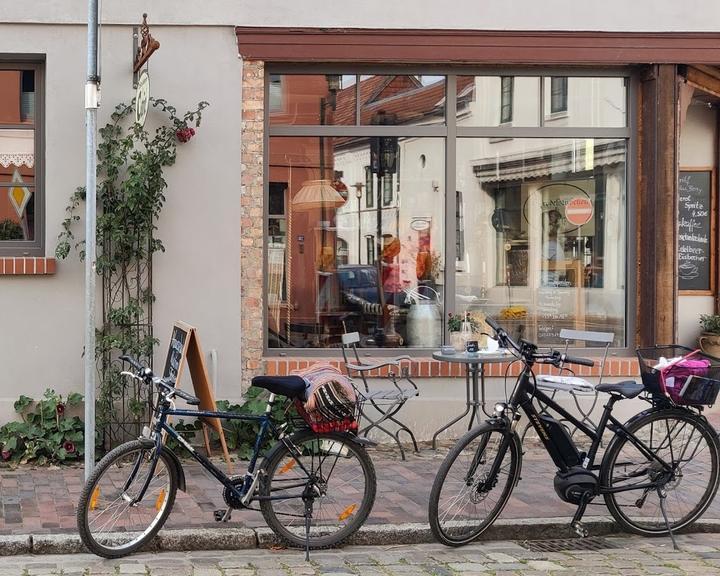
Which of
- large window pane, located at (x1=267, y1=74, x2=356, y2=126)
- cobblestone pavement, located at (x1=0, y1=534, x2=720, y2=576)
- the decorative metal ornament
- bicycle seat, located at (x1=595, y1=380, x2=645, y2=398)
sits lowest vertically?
cobblestone pavement, located at (x1=0, y1=534, x2=720, y2=576)

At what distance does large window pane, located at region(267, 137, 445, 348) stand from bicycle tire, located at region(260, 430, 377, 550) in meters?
2.97

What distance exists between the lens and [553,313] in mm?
9047

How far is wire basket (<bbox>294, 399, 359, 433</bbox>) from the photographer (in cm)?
553

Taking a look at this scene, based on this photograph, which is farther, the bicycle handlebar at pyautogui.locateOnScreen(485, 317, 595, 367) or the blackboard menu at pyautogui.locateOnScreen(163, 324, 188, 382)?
the blackboard menu at pyautogui.locateOnScreen(163, 324, 188, 382)

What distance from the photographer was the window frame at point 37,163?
8.19m

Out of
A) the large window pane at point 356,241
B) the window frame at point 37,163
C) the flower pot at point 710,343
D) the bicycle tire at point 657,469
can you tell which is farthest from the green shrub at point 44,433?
the flower pot at point 710,343

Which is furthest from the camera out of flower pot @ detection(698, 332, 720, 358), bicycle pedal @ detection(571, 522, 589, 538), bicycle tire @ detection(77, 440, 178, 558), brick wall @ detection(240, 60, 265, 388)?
flower pot @ detection(698, 332, 720, 358)

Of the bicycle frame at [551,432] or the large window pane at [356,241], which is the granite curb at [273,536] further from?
the large window pane at [356,241]

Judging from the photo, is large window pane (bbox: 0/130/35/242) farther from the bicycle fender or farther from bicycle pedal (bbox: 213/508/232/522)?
bicycle pedal (bbox: 213/508/232/522)

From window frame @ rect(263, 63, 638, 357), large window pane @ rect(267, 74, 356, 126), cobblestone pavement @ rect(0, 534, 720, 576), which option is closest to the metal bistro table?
window frame @ rect(263, 63, 638, 357)

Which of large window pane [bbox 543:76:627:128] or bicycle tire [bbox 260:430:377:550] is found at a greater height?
large window pane [bbox 543:76:627:128]

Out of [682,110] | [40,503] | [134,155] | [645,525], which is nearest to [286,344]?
[134,155]

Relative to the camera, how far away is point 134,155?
25.9 feet

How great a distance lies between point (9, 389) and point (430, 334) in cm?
361
